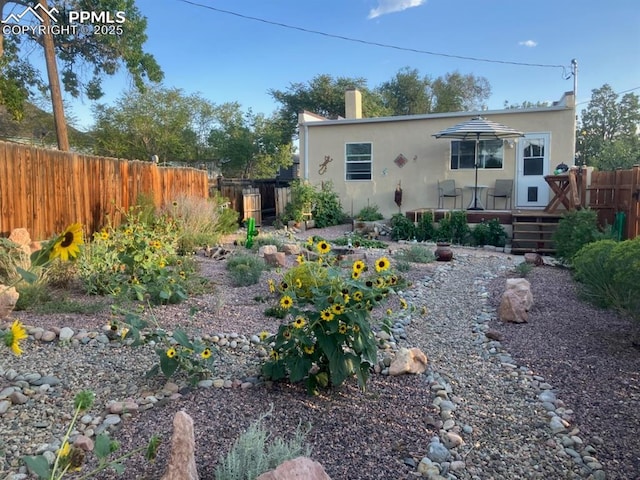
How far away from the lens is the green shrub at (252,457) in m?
1.91

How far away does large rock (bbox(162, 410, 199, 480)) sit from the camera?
5.83ft

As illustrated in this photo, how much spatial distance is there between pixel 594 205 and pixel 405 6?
32.6 feet

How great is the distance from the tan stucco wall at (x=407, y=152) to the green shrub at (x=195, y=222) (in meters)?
5.16

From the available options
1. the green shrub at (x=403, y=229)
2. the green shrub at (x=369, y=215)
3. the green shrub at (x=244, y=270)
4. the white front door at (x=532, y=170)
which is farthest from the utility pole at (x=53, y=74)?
the white front door at (x=532, y=170)

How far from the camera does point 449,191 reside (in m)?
12.9

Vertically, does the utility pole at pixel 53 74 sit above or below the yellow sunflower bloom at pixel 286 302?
above

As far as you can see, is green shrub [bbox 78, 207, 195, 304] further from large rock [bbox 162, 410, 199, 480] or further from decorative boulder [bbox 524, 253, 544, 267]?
decorative boulder [bbox 524, 253, 544, 267]

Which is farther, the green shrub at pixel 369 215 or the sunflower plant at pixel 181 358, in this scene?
the green shrub at pixel 369 215

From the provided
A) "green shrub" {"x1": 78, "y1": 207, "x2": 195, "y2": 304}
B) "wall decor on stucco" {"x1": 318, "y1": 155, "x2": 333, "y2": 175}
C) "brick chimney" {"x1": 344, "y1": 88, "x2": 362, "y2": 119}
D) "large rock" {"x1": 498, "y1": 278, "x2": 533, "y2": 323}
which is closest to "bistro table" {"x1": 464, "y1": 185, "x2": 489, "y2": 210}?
"wall decor on stucco" {"x1": 318, "y1": 155, "x2": 333, "y2": 175}

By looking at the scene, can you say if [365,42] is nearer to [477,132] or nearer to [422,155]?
[422,155]

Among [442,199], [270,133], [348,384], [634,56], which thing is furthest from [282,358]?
[270,133]

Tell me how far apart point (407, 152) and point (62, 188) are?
892 centimetres

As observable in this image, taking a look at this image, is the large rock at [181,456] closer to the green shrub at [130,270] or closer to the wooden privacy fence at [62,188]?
the green shrub at [130,270]

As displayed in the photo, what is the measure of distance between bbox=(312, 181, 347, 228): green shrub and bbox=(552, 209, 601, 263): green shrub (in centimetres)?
622
